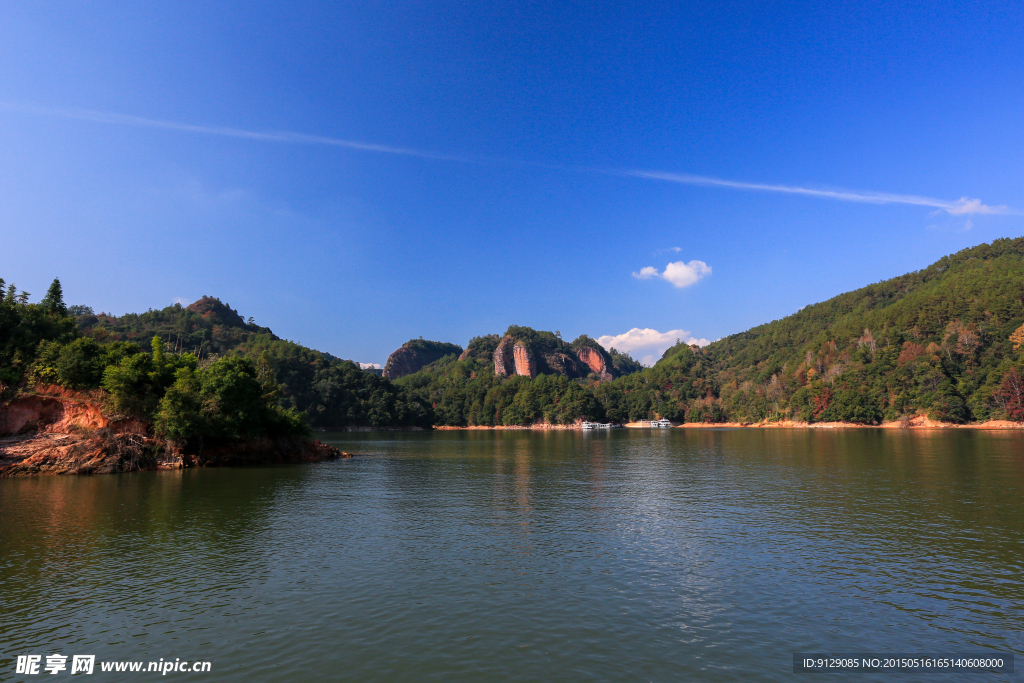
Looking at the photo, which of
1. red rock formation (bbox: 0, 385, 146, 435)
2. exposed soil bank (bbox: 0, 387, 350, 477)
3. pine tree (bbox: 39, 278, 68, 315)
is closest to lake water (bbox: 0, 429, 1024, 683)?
exposed soil bank (bbox: 0, 387, 350, 477)

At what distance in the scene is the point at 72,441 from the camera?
197 feet

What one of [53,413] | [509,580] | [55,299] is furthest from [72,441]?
[509,580]

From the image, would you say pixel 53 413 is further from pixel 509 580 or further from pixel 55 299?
pixel 509 580

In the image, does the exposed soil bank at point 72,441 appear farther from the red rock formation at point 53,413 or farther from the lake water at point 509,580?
the lake water at point 509,580

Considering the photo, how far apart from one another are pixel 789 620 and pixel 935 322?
22695cm

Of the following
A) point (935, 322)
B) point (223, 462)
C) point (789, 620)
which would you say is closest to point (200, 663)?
point (789, 620)

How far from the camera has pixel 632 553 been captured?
1064 inches

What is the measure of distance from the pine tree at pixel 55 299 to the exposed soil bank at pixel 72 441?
26.7 meters

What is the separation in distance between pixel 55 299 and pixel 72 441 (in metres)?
37.6

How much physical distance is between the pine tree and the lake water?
4958 cm

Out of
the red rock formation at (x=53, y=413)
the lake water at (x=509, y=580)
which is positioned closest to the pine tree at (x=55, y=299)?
the red rock formation at (x=53, y=413)

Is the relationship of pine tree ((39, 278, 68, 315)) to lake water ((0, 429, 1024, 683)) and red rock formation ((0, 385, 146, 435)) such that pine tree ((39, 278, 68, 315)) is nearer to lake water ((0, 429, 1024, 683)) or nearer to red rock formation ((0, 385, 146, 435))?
red rock formation ((0, 385, 146, 435))

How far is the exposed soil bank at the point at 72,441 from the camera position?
58.1 metres

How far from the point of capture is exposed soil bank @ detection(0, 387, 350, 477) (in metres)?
58.1
